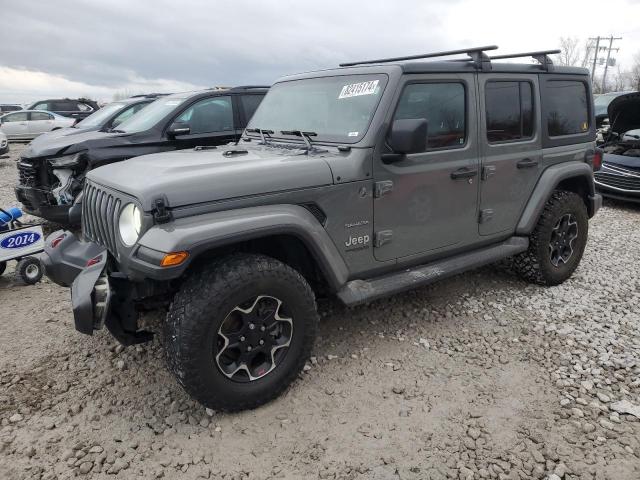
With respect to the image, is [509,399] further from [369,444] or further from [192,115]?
[192,115]

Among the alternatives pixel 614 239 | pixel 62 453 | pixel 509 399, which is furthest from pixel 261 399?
pixel 614 239

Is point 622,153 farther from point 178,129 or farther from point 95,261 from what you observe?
point 95,261

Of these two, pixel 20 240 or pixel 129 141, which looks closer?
pixel 20 240

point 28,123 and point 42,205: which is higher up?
point 28,123

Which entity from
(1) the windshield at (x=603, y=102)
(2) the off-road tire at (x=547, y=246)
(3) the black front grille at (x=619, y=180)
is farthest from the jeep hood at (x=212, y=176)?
(1) the windshield at (x=603, y=102)

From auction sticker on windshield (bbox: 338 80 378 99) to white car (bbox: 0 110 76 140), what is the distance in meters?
17.8

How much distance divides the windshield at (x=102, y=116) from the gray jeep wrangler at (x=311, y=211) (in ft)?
16.5

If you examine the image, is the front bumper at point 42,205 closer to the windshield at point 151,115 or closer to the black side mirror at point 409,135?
the windshield at point 151,115

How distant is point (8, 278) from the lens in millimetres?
5023

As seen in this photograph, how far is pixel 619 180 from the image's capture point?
8055 millimetres

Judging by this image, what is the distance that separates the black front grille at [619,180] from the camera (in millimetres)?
7859

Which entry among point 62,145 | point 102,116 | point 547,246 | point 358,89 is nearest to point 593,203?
point 547,246

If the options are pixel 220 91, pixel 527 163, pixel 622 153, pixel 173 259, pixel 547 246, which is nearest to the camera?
pixel 173 259

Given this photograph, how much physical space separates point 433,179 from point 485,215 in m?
0.74
